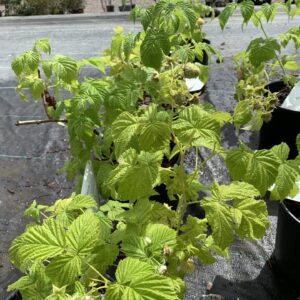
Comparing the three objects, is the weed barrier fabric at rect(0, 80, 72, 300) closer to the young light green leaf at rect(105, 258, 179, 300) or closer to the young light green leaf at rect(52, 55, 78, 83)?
the young light green leaf at rect(52, 55, 78, 83)

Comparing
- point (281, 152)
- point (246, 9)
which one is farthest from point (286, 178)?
point (246, 9)

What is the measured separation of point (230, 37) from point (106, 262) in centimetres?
343

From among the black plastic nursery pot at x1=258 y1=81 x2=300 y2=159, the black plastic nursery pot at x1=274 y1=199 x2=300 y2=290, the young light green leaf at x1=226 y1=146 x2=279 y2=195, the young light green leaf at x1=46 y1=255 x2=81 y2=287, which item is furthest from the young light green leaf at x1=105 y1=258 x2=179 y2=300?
the black plastic nursery pot at x1=258 y1=81 x2=300 y2=159

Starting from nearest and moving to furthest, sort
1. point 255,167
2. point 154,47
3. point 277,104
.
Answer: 1. point 255,167
2. point 154,47
3. point 277,104

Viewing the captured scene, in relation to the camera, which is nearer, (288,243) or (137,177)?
(137,177)

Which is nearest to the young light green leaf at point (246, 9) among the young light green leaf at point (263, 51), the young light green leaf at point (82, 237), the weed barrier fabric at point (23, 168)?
the young light green leaf at point (263, 51)

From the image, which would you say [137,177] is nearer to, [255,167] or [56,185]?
[255,167]

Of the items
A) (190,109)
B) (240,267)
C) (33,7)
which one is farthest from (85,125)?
(33,7)

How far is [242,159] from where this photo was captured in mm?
827

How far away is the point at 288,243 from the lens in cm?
140

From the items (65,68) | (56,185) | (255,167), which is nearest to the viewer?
(255,167)

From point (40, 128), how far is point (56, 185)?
57cm

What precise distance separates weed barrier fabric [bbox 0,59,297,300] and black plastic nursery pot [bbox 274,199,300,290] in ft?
0.20

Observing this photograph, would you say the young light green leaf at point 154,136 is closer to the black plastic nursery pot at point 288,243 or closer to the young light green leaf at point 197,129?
the young light green leaf at point 197,129
